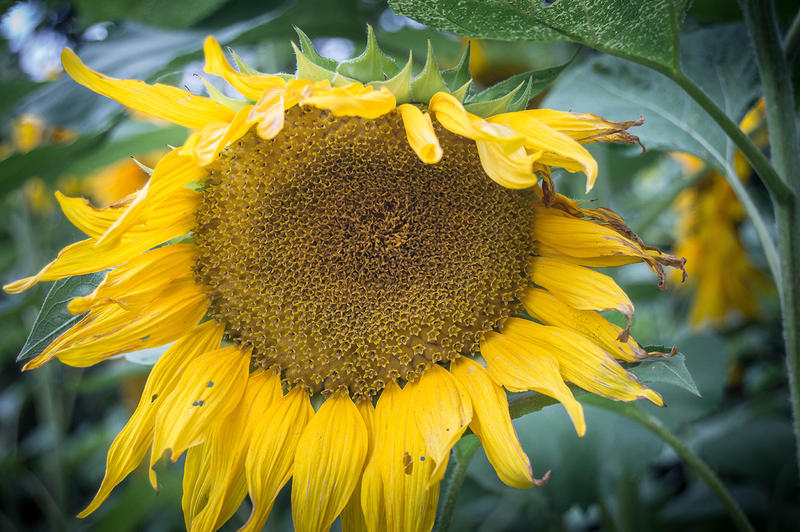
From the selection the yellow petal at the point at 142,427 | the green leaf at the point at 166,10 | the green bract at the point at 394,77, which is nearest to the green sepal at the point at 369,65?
the green bract at the point at 394,77

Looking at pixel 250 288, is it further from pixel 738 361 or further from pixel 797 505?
pixel 738 361

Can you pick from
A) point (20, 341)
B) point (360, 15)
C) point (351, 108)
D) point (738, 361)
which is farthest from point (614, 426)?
point (20, 341)

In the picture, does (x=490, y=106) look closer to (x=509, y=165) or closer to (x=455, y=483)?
(x=509, y=165)

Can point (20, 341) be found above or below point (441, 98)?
below

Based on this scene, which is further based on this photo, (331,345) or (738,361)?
(738,361)

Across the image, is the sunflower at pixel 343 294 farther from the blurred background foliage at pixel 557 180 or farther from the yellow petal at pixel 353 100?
the blurred background foliage at pixel 557 180

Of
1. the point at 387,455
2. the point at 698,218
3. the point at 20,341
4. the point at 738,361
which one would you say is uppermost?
the point at 387,455

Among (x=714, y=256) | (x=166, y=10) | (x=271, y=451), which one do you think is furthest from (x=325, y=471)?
(x=714, y=256)
